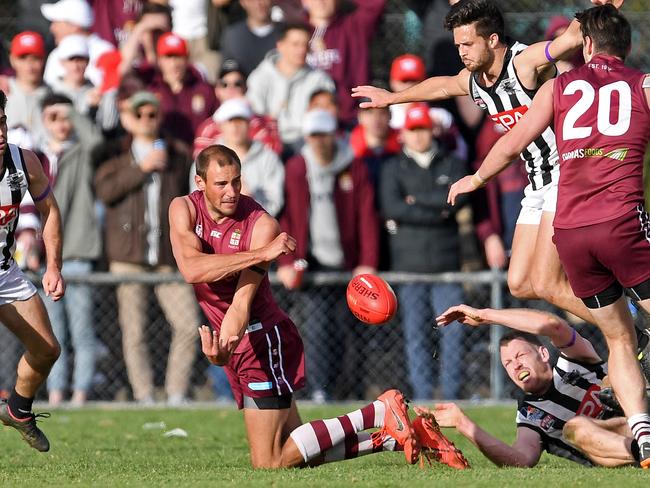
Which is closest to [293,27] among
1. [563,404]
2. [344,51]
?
[344,51]

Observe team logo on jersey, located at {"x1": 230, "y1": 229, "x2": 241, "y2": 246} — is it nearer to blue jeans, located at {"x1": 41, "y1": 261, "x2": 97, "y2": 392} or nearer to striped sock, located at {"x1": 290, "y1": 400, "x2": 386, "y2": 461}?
striped sock, located at {"x1": 290, "y1": 400, "x2": 386, "y2": 461}

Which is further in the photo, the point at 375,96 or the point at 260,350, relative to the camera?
the point at 375,96

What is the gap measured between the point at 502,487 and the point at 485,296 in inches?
232

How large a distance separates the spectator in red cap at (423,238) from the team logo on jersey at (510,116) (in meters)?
3.69

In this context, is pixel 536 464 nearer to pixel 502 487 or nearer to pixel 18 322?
pixel 502 487

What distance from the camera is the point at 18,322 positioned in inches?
342

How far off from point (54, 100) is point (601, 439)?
23.0 feet

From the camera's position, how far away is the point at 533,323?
28.0 feet

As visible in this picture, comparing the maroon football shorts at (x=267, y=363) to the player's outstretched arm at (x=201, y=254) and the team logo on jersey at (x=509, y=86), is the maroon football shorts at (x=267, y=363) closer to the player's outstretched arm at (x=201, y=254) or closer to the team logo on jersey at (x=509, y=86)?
the player's outstretched arm at (x=201, y=254)

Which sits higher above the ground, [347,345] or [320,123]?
[320,123]

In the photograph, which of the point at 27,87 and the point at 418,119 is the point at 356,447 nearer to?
the point at 418,119

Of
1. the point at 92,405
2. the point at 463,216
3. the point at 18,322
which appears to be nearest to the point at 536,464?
the point at 18,322

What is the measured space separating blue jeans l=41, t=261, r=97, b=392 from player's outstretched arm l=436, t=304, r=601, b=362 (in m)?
5.19

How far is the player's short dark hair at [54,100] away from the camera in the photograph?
12844 mm
